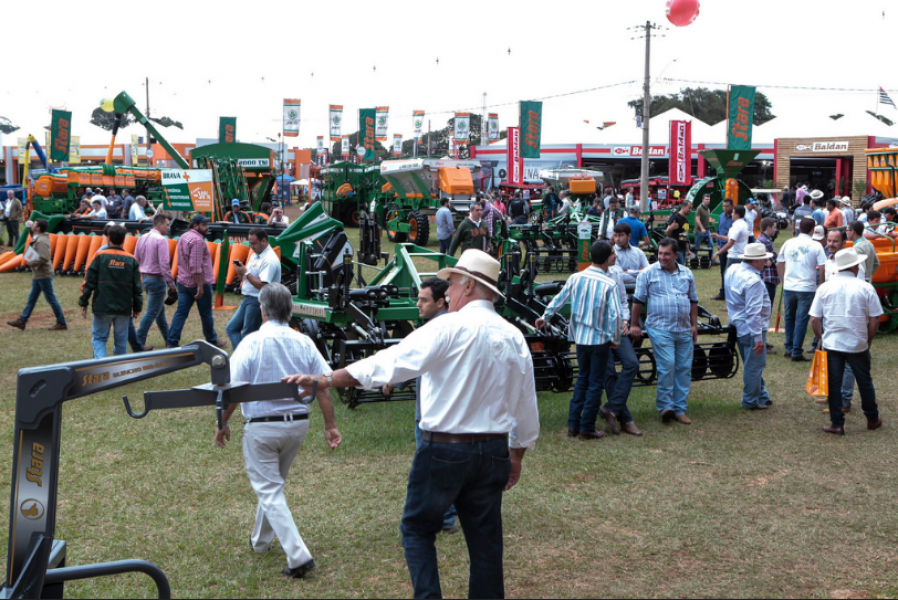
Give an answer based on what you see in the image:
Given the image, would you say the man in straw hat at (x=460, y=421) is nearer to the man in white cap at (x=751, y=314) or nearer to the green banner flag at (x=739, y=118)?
the man in white cap at (x=751, y=314)

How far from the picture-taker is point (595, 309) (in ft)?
21.9

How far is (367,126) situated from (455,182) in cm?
1856

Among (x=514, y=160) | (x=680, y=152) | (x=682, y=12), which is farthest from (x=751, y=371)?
(x=514, y=160)

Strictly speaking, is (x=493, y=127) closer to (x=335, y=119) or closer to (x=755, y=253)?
(x=335, y=119)

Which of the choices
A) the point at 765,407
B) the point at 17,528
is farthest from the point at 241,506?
the point at 765,407

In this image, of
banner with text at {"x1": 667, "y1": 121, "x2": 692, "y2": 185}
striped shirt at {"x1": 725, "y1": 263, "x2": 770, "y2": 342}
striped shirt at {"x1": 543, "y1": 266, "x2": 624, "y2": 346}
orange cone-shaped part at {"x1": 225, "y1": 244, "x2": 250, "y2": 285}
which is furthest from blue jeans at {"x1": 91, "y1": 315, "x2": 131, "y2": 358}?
banner with text at {"x1": 667, "y1": 121, "x2": 692, "y2": 185}

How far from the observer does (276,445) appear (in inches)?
174

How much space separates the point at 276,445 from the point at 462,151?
4474 cm

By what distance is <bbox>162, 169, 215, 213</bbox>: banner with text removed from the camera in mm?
17469

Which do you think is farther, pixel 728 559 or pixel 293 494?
pixel 293 494

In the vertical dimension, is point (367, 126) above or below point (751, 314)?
above

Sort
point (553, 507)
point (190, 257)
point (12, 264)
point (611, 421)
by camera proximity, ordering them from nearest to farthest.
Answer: point (553, 507)
point (611, 421)
point (190, 257)
point (12, 264)

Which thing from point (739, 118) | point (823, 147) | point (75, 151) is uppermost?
point (75, 151)

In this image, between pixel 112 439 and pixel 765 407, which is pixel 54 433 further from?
pixel 765 407
